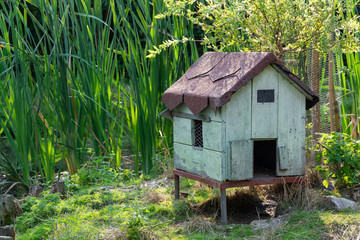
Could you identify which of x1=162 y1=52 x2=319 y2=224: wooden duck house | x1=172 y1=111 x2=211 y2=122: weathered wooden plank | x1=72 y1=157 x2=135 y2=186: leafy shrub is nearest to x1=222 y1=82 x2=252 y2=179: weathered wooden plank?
x1=162 y1=52 x2=319 y2=224: wooden duck house

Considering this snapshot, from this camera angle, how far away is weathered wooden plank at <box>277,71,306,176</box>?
12.4 ft

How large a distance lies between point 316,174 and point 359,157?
0.37 m

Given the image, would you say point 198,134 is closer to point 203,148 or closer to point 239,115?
point 203,148

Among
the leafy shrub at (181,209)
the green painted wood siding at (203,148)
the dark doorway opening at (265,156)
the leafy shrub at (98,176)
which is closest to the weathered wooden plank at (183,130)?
the green painted wood siding at (203,148)

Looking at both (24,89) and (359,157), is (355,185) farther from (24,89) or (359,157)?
(24,89)

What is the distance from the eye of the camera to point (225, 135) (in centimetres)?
363

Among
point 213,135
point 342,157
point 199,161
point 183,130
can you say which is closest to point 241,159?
point 213,135

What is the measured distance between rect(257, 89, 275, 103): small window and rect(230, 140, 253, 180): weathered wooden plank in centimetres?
31

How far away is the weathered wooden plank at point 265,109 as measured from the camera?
3.70 meters

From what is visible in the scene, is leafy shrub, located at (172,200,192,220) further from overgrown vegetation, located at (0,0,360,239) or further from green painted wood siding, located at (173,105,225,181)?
green painted wood siding, located at (173,105,225,181)

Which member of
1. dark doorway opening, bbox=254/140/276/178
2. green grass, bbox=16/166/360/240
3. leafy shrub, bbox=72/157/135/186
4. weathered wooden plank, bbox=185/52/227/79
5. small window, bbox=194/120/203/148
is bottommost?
green grass, bbox=16/166/360/240

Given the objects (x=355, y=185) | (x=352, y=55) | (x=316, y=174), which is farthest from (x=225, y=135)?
(x=352, y=55)

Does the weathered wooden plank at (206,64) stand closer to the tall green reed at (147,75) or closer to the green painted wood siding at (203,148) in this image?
the green painted wood siding at (203,148)

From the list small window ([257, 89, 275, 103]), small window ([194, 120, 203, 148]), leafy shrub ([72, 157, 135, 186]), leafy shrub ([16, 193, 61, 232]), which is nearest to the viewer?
small window ([257, 89, 275, 103])
